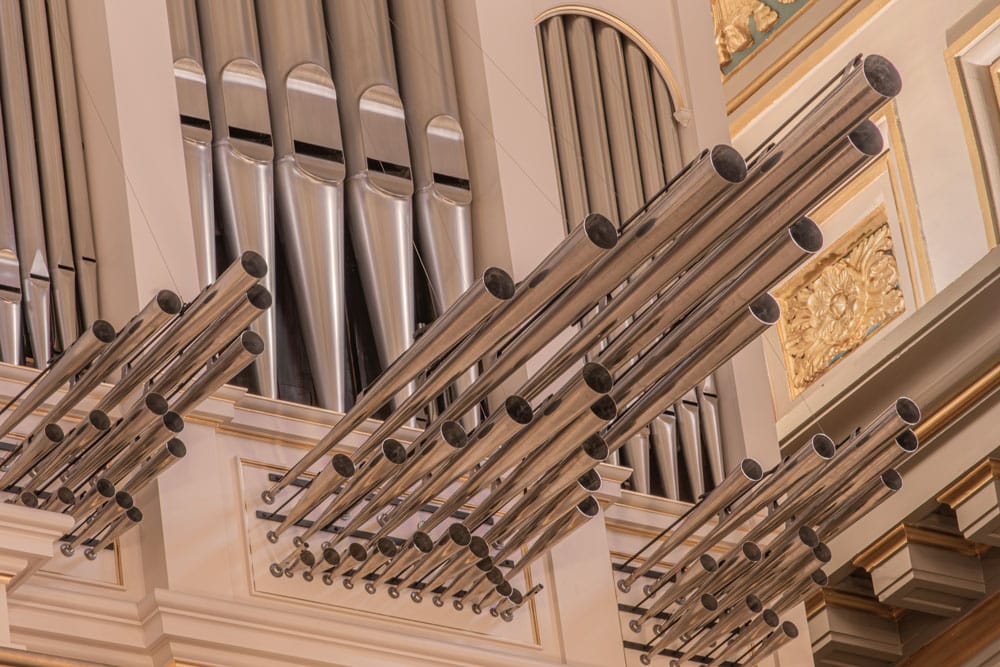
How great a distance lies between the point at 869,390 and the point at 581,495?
3.46 metres

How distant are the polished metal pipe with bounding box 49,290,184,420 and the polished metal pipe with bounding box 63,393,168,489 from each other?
9 centimetres

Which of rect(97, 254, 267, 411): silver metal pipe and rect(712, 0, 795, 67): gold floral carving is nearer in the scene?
rect(97, 254, 267, 411): silver metal pipe

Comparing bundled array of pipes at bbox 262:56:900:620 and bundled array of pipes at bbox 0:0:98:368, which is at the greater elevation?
bundled array of pipes at bbox 0:0:98:368

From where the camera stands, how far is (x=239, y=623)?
5.86 m

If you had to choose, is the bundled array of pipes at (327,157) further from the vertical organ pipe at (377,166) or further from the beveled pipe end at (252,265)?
the beveled pipe end at (252,265)

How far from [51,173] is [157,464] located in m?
1.13

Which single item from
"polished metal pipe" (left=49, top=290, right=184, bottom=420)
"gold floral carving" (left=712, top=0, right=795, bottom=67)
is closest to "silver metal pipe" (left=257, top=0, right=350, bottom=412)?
"polished metal pipe" (left=49, top=290, right=184, bottom=420)

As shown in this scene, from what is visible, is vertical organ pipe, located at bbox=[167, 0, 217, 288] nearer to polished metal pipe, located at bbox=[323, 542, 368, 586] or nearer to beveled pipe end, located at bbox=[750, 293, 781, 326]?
polished metal pipe, located at bbox=[323, 542, 368, 586]

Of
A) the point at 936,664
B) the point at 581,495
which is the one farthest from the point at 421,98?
the point at 936,664

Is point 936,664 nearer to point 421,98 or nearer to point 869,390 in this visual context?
point 869,390

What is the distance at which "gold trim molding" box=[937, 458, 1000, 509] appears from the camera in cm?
852

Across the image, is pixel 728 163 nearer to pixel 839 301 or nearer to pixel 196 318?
pixel 196 318

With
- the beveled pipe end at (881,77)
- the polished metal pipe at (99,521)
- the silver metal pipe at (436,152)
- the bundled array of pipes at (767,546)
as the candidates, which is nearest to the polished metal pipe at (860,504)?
the bundled array of pipes at (767,546)

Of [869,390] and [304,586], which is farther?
[869,390]
